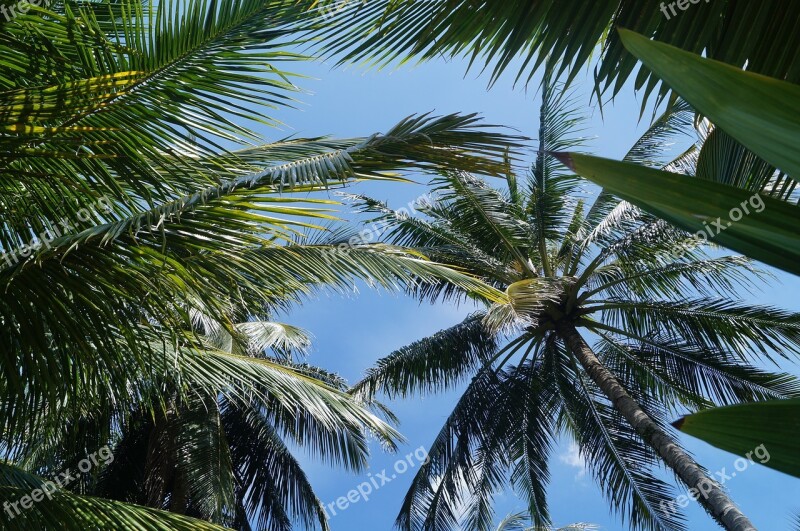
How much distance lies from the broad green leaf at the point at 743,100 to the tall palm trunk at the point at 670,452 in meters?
6.31

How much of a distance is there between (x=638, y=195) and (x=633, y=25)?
2109mm

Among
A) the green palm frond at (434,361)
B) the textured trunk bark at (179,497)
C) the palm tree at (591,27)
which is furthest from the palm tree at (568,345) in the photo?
the palm tree at (591,27)

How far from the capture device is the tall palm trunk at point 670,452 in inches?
245

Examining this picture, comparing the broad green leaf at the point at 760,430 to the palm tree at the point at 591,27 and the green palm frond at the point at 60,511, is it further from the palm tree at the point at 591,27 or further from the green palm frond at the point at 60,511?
the green palm frond at the point at 60,511

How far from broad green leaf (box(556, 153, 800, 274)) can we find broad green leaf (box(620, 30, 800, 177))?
0.03 metres

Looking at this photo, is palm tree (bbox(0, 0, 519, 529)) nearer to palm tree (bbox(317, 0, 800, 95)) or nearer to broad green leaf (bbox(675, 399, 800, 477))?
palm tree (bbox(317, 0, 800, 95))

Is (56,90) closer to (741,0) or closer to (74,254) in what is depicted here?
→ (74,254)

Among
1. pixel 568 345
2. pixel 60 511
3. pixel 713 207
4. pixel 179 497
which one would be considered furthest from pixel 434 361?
pixel 713 207

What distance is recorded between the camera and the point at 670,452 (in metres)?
7.07

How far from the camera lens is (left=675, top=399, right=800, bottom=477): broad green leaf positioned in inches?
16.6

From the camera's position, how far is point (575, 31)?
241 centimetres

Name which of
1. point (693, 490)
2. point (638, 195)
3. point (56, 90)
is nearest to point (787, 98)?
point (638, 195)

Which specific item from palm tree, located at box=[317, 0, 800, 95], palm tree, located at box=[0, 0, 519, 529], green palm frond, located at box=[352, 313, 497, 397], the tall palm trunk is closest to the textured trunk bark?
green palm frond, located at box=[352, 313, 497, 397]

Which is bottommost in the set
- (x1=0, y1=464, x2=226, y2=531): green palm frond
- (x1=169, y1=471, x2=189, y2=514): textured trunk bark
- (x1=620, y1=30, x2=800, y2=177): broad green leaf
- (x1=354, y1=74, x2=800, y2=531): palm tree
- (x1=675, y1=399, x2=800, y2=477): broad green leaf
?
(x1=675, y1=399, x2=800, y2=477): broad green leaf
